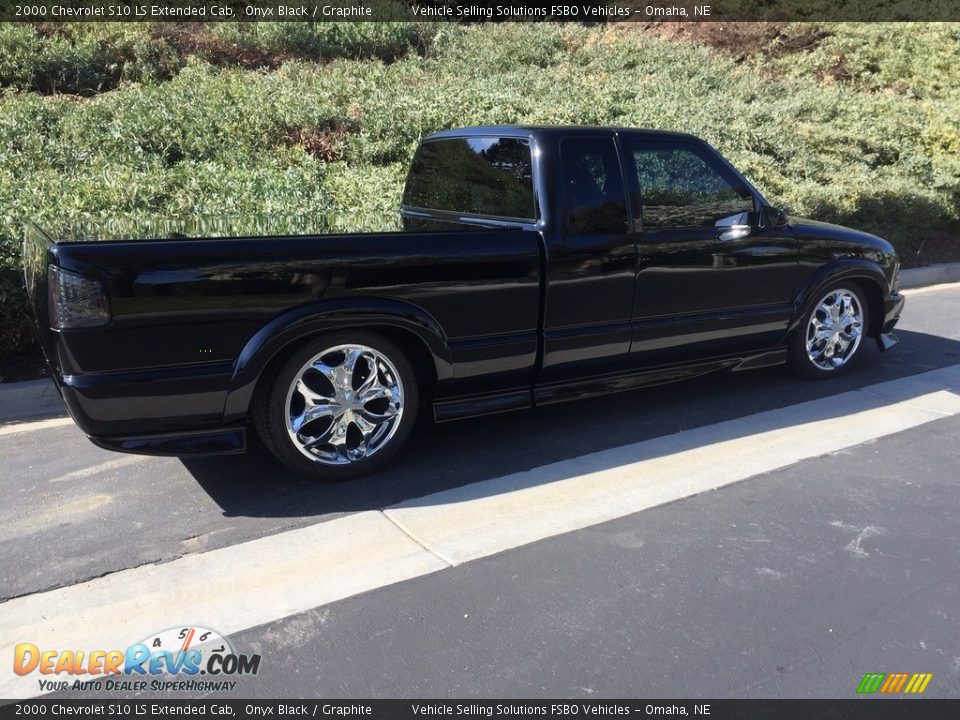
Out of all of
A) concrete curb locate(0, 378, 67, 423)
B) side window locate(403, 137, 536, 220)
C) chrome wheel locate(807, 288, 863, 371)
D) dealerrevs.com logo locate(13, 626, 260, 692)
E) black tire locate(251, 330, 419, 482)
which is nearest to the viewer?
dealerrevs.com logo locate(13, 626, 260, 692)

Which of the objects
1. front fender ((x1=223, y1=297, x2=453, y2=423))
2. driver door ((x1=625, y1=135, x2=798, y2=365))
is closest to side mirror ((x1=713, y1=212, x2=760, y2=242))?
driver door ((x1=625, y1=135, x2=798, y2=365))

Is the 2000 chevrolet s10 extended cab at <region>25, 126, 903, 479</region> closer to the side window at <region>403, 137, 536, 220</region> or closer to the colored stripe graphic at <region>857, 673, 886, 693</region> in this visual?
the side window at <region>403, 137, 536, 220</region>

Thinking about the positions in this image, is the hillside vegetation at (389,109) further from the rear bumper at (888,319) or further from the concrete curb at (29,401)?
the rear bumper at (888,319)

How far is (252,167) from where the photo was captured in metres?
9.73

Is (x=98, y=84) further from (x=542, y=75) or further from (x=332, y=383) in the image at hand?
(x=332, y=383)

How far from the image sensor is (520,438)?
5.18 metres

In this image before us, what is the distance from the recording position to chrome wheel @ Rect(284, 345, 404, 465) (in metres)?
4.30

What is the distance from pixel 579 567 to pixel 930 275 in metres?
8.94

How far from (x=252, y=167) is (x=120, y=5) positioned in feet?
21.1

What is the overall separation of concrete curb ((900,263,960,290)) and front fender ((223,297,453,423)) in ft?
26.8

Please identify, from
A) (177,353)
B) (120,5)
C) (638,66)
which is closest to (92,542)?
(177,353)

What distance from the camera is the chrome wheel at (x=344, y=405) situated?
4301mm

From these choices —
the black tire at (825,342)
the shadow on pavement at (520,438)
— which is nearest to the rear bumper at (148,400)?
the shadow on pavement at (520,438)
